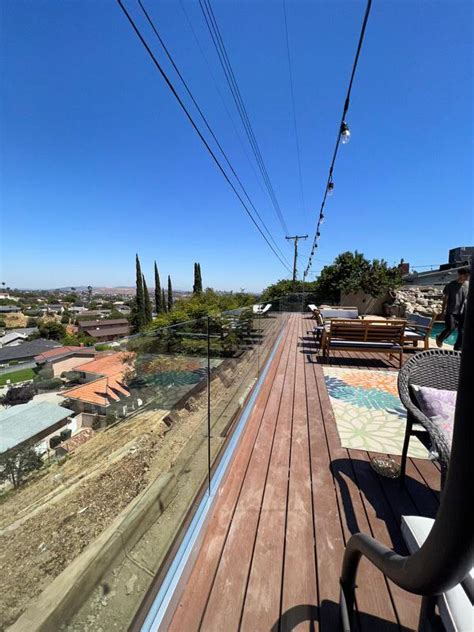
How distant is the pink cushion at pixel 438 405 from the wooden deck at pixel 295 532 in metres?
0.63

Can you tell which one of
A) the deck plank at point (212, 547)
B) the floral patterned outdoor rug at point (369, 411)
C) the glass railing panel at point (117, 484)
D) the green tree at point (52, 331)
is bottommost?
the green tree at point (52, 331)

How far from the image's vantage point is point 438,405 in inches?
59.8

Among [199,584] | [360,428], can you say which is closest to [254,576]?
[199,584]

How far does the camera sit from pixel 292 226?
1859 cm

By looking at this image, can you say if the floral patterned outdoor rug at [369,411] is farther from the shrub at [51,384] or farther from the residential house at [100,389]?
the shrub at [51,384]

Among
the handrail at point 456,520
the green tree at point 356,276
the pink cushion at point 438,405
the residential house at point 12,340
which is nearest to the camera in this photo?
the handrail at point 456,520

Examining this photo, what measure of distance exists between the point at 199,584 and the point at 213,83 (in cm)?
749

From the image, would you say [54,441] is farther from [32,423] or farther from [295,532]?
[295,532]

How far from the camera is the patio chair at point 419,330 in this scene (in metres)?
4.76

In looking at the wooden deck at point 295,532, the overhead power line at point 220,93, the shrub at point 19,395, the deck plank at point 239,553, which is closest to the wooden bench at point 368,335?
the wooden deck at point 295,532

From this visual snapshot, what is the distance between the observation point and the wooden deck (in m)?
1.11

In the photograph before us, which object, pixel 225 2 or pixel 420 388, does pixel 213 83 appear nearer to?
pixel 225 2

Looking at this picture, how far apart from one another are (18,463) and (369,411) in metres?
3.04

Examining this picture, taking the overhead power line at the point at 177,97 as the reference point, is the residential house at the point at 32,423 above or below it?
below
